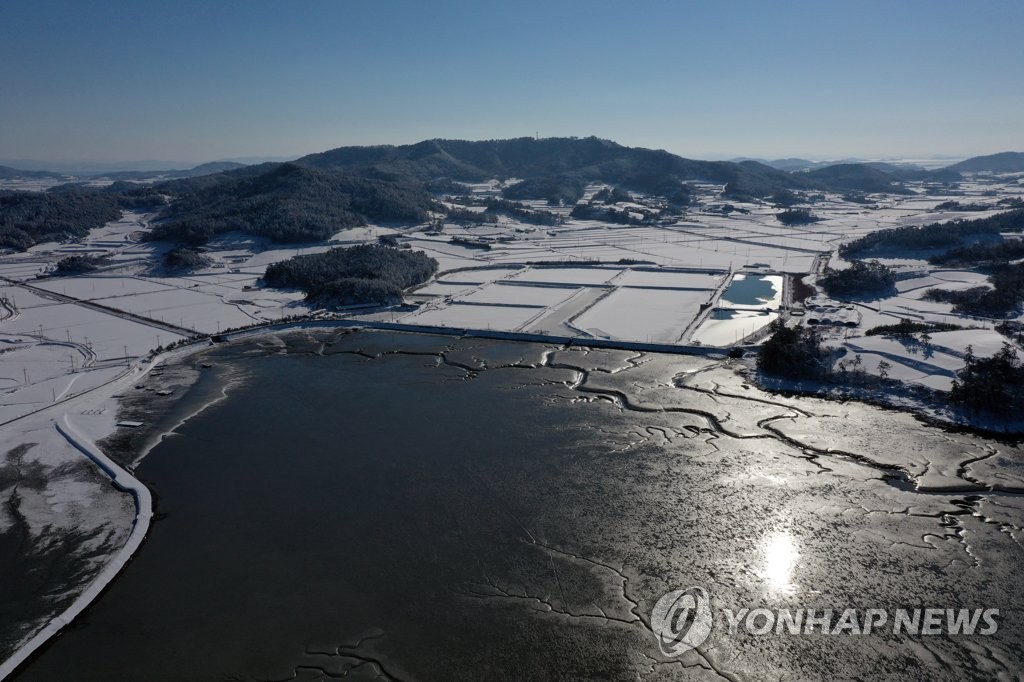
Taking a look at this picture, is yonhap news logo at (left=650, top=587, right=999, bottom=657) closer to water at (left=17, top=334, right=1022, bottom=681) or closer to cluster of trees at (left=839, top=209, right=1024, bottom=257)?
water at (left=17, top=334, right=1022, bottom=681)

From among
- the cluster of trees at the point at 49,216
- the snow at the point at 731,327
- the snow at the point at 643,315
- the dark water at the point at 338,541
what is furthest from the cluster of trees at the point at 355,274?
the cluster of trees at the point at 49,216

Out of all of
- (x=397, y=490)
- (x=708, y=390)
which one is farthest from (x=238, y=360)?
(x=708, y=390)

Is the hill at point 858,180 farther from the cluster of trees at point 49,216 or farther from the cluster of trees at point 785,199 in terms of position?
the cluster of trees at point 49,216

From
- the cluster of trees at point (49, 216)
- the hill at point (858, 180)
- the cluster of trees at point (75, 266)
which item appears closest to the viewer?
the cluster of trees at point (75, 266)

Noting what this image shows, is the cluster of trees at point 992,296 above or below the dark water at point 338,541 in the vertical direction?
above

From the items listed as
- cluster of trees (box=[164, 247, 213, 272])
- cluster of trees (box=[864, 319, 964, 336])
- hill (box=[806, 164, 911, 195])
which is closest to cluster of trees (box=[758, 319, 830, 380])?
cluster of trees (box=[864, 319, 964, 336])
